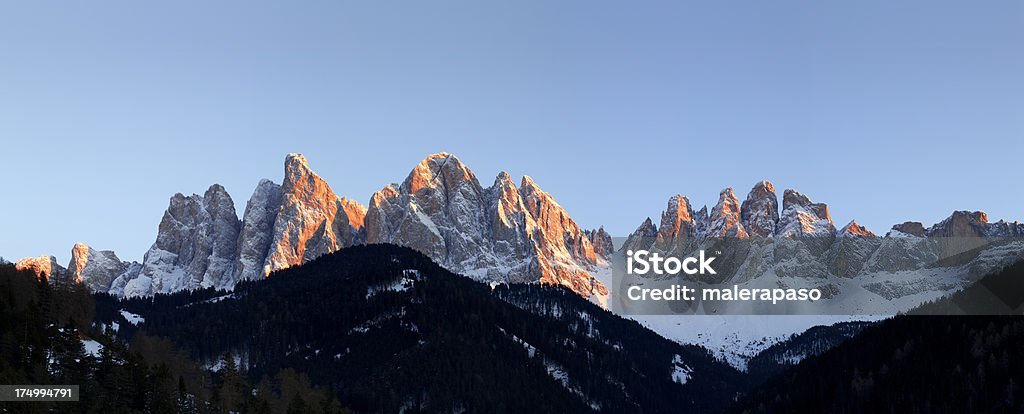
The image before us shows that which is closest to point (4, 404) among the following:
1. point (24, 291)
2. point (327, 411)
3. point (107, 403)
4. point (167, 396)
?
point (107, 403)

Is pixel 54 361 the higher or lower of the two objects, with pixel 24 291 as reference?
lower

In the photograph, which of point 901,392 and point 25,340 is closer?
point 25,340

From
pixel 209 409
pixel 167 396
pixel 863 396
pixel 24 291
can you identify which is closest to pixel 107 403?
pixel 167 396

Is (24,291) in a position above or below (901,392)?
above

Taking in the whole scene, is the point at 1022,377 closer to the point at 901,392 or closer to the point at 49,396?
the point at 901,392

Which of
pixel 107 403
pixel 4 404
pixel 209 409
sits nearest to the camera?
pixel 4 404

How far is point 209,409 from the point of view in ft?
518

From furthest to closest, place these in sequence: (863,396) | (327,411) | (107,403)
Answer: (863,396) → (327,411) → (107,403)

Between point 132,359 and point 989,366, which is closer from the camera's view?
point 132,359

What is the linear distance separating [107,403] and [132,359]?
1602 cm

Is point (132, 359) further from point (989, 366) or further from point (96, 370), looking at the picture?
point (989, 366)

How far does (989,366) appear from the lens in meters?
186

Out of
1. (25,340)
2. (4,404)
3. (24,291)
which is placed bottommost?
(4,404)

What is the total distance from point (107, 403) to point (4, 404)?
76.6 ft
